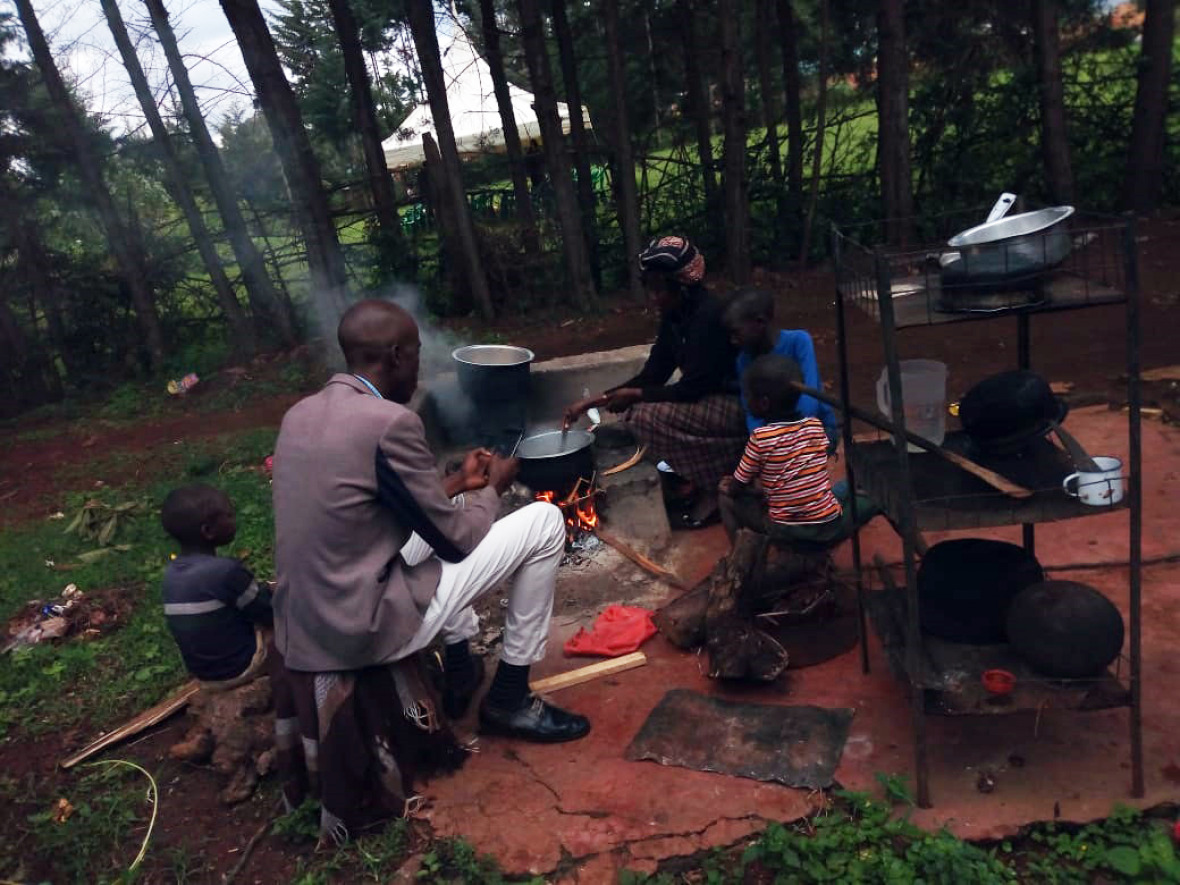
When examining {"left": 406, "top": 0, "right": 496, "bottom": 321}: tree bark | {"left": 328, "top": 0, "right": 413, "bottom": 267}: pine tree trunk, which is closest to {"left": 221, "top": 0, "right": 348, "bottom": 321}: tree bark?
{"left": 328, "top": 0, "right": 413, "bottom": 267}: pine tree trunk

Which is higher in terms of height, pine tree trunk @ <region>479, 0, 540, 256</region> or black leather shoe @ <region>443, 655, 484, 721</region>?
pine tree trunk @ <region>479, 0, 540, 256</region>

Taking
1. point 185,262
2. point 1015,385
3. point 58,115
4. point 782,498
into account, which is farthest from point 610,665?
point 58,115

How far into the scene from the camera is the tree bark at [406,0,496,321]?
943 centimetres

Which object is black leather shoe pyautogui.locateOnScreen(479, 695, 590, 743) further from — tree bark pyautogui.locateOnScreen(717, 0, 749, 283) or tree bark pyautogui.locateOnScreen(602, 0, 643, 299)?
tree bark pyautogui.locateOnScreen(717, 0, 749, 283)

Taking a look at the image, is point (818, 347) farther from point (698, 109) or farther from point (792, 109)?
point (698, 109)

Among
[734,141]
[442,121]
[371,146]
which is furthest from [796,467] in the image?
[371,146]

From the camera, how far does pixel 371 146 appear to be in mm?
10930

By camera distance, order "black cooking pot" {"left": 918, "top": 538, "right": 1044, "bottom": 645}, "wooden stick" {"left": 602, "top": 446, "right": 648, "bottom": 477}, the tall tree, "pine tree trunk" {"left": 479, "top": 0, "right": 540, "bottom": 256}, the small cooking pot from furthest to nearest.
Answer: "pine tree trunk" {"left": 479, "top": 0, "right": 540, "bottom": 256}
the tall tree
"wooden stick" {"left": 602, "top": 446, "right": 648, "bottom": 477}
the small cooking pot
"black cooking pot" {"left": 918, "top": 538, "right": 1044, "bottom": 645}

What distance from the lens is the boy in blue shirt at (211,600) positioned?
3.51 m

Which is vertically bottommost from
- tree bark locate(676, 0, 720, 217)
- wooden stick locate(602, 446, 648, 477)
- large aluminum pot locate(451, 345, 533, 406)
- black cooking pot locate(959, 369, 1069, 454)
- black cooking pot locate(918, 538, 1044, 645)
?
wooden stick locate(602, 446, 648, 477)

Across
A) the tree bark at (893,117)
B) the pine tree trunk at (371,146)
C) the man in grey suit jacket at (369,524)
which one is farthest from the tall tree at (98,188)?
the man in grey suit jacket at (369,524)

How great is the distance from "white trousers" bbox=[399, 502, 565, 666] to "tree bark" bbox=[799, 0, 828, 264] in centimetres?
810

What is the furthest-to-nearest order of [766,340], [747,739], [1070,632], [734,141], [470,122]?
[470,122], [734,141], [766,340], [747,739], [1070,632]

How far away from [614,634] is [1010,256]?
240 centimetres
